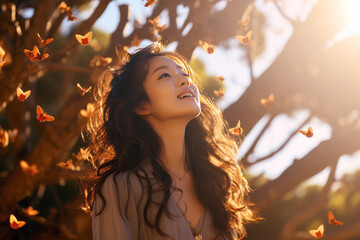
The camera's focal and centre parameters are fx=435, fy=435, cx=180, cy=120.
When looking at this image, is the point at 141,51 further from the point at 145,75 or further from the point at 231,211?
the point at 231,211

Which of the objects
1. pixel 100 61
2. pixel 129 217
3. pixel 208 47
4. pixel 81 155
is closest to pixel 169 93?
pixel 129 217

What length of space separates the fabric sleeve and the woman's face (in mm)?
545

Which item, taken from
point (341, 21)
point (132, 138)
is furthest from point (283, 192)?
point (132, 138)

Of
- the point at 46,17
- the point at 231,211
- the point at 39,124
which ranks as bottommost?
the point at 39,124

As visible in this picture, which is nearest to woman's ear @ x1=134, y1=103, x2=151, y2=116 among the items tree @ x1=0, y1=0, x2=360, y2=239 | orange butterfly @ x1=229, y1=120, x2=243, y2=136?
tree @ x1=0, y1=0, x2=360, y2=239

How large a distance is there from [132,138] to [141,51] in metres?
0.73

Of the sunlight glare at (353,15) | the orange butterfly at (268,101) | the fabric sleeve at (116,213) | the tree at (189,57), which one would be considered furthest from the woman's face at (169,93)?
the sunlight glare at (353,15)

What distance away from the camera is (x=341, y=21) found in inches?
184

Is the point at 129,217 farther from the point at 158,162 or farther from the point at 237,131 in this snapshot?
the point at 237,131

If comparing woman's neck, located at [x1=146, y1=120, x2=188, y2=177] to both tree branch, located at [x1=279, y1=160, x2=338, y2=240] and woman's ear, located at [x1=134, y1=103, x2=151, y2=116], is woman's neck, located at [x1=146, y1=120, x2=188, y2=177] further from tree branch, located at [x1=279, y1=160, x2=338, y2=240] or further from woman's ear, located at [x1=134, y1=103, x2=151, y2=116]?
tree branch, located at [x1=279, y1=160, x2=338, y2=240]

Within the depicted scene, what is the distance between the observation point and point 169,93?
9.63 ft

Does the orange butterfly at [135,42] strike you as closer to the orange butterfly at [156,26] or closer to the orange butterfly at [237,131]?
the orange butterfly at [156,26]

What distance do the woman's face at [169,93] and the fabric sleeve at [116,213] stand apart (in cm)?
54

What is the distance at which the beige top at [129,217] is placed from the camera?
249 cm
